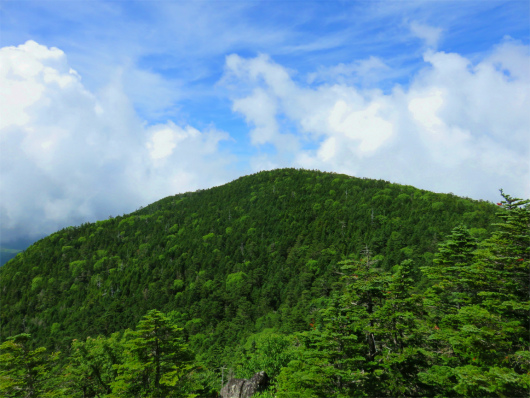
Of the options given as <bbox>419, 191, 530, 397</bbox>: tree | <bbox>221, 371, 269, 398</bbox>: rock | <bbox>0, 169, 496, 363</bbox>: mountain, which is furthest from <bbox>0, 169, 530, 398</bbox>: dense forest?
<bbox>221, 371, 269, 398</bbox>: rock

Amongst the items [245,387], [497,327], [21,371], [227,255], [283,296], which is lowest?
[245,387]

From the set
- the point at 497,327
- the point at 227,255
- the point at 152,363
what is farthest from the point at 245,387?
the point at 227,255

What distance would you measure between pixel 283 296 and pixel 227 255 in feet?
125

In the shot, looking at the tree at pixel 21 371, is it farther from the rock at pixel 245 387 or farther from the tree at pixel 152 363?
the rock at pixel 245 387

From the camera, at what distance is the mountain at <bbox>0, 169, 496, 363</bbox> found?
8650 centimetres

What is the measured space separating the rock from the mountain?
83.3ft

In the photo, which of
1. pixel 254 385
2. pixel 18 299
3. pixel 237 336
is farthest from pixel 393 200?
pixel 18 299

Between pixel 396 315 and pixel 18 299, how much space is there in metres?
178

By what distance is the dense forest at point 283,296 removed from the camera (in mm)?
17453

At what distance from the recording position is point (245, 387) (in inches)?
1435

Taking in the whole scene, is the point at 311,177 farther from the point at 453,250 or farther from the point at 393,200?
the point at 453,250

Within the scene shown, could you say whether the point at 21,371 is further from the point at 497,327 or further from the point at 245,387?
the point at 497,327

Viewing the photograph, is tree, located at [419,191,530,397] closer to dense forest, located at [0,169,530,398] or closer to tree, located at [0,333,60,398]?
dense forest, located at [0,169,530,398]

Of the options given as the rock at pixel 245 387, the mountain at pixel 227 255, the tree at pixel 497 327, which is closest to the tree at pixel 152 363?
the rock at pixel 245 387
